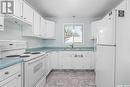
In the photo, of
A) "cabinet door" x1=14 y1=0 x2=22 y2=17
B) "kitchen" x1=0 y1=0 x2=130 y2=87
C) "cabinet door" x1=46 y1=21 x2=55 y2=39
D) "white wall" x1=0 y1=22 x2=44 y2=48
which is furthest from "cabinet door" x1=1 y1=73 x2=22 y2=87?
"cabinet door" x1=46 y1=21 x2=55 y2=39

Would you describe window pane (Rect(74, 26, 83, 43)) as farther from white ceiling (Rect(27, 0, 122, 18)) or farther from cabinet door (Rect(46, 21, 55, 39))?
white ceiling (Rect(27, 0, 122, 18))

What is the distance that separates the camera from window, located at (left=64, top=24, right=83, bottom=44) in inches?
214

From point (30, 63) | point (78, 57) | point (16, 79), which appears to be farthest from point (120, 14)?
point (78, 57)

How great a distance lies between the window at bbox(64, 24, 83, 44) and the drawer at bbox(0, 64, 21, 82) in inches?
152

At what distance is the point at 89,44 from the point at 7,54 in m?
3.81

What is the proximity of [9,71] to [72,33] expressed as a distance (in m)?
4.24

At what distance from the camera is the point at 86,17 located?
5.35 metres

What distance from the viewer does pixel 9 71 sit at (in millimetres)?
1428

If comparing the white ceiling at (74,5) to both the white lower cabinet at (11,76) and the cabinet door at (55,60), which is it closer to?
the cabinet door at (55,60)

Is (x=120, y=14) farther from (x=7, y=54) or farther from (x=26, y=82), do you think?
(x=7, y=54)

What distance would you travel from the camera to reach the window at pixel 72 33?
5.44 metres

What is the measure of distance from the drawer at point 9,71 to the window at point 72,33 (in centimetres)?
386

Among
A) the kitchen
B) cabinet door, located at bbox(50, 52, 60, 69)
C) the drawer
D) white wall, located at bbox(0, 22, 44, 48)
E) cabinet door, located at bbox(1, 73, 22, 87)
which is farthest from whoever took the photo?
cabinet door, located at bbox(50, 52, 60, 69)

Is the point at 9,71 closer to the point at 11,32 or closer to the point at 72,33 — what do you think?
the point at 11,32
